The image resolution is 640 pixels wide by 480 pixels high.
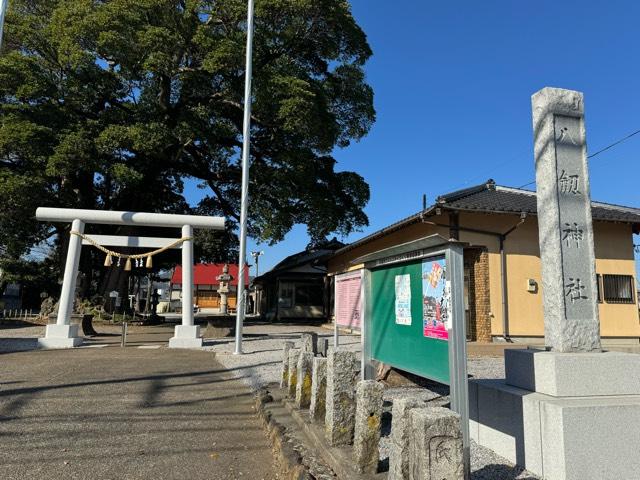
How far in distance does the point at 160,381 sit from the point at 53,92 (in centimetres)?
1495

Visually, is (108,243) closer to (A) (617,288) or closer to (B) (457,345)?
(B) (457,345)

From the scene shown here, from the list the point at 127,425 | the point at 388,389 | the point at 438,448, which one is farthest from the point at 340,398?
the point at 388,389

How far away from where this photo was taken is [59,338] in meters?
12.9

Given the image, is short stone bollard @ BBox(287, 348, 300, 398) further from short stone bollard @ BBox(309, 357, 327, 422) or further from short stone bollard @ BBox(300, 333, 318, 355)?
short stone bollard @ BBox(309, 357, 327, 422)

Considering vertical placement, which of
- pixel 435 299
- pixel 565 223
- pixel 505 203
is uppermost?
pixel 505 203

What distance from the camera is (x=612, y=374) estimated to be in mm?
4000

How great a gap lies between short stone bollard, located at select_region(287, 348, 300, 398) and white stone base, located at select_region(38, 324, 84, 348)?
9350 mm

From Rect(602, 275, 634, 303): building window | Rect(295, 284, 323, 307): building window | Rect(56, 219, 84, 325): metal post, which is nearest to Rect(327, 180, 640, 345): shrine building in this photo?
Rect(602, 275, 634, 303): building window

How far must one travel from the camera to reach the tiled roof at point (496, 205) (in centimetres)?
1136

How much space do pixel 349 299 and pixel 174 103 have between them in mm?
16733

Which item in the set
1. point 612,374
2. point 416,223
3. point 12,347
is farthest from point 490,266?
point 12,347

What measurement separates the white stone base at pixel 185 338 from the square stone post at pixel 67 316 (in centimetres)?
278

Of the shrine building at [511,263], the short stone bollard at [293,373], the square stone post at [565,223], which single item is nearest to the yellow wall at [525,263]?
the shrine building at [511,263]

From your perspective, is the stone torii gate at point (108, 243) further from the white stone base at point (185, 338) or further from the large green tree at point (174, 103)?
the large green tree at point (174, 103)
